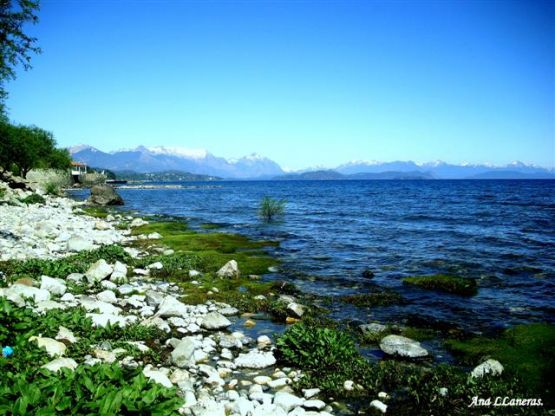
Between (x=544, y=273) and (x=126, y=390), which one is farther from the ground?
(x=126, y=390)

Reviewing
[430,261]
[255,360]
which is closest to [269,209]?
[430,261]

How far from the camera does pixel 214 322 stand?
10.7 metres

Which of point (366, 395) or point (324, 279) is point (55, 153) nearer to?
point (324, 279)

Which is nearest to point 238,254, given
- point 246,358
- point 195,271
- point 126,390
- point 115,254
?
point 195,271

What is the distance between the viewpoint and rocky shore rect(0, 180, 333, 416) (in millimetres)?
6816

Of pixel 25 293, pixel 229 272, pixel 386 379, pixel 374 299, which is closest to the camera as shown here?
pixel 386 379

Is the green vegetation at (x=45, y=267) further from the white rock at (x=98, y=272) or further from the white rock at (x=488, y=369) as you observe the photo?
the white rock at (x=488, y=369)

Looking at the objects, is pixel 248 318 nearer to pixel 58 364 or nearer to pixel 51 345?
pixel 51 345

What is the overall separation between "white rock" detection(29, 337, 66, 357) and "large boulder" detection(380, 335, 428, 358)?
7.26 m

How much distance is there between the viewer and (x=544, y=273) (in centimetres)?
1812

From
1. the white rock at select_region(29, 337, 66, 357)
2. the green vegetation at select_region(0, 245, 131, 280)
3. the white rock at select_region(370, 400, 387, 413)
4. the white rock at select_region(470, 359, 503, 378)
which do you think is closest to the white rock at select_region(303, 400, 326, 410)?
the white rock at select_region(370, 400, 387, 413)

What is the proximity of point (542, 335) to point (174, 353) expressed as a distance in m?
9.60

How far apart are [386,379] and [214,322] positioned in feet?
16.1

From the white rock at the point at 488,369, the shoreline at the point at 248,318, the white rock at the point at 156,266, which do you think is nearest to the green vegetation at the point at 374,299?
the shoreline at the point at 248,318
